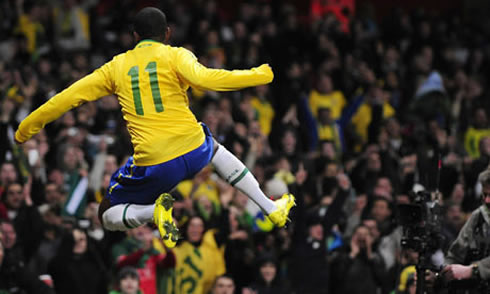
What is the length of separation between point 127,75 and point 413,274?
361 cm

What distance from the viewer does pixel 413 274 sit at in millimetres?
10047

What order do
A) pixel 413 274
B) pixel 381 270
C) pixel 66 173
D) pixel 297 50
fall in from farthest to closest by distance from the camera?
pixel 297 50 → pixel 66 173 → pixel 381 270 → pixel 413 274

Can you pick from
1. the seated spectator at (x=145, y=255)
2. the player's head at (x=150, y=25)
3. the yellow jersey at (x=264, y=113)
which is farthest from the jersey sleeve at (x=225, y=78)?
the yellow jersey at (x=264, y=113)

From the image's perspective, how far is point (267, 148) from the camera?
549 inches

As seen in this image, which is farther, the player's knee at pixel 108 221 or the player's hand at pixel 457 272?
the player's hand at pixel 457 272

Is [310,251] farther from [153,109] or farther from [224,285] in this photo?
[153,109]

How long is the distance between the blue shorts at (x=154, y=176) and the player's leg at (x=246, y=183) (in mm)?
112

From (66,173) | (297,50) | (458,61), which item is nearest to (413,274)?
(66,173)

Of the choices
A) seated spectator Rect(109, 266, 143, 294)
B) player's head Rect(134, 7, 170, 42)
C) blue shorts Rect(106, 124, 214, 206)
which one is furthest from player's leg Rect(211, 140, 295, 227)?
seated spectator Rect(109, 266, 143, 294)

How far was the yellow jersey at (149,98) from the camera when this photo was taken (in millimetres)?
7633

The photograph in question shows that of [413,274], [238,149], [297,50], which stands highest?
[297,50]

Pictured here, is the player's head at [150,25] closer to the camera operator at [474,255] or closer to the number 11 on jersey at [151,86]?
the number 11 on jersey at [151,86]

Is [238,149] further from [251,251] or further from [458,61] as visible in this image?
[458,61]

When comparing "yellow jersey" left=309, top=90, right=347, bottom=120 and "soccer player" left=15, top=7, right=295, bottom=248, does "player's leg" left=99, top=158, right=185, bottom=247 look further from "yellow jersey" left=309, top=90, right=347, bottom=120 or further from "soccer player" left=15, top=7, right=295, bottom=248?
"yellow jersey" left=309, top=90, right=347, bottom=120
